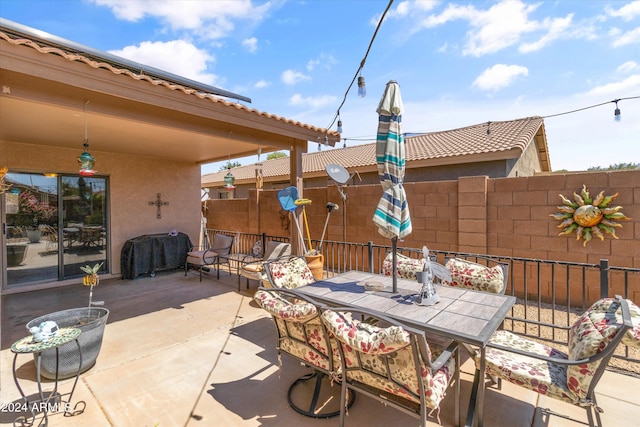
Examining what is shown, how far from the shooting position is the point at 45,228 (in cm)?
573

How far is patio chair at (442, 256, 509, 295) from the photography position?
287 cm

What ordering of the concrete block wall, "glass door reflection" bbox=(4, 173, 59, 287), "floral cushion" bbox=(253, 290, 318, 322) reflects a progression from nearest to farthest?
"floral cushion" bbox=(253, 290, 318, 322) → the concrete block wall → "glass door reflection" bbox=(4, 173, 59, 287)

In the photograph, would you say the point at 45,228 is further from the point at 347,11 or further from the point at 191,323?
the point at 347,11

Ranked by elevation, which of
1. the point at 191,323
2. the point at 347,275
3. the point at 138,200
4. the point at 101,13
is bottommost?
the point at 191,323

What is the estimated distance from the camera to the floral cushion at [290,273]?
10.1 ft

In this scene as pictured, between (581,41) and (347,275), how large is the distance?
229 inches

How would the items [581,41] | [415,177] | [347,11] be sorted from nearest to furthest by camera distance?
[347,11], [581,41], [415,177]

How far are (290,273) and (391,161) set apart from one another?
160 centimetres

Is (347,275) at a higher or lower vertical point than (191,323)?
higher

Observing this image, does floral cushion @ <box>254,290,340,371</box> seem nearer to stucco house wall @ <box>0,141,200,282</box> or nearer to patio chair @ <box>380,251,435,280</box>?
patio chair @ <box>380,251,435,280</box>

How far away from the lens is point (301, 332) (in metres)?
2.09

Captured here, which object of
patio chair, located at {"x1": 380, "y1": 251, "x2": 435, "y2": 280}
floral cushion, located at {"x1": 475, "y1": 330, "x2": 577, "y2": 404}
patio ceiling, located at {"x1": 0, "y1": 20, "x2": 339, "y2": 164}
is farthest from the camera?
patio chair, located at {"x1": 380, "y1": 251, "x2": 435, "y2": 280}

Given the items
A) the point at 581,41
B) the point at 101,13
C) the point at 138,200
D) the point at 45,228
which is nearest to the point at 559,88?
the point at 581,41

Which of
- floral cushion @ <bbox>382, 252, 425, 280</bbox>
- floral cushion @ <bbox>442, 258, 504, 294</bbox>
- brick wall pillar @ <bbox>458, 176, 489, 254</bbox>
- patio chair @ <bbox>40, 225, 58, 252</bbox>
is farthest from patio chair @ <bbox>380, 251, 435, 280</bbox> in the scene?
patio chair @ <bbox>40, 225, 58, 252</bbox>
